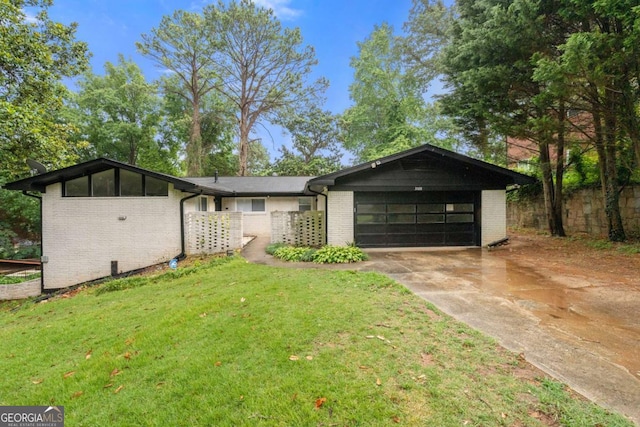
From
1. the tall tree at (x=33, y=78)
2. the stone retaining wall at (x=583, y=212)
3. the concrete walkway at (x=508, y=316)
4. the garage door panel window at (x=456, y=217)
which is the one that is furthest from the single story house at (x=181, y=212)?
the stone retaining wall at (x=583, y=212)

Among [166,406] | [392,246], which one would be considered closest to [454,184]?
[392,246]

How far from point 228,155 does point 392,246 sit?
25533 mm

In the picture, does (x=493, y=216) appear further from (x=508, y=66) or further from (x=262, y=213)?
(x=262, y=213)

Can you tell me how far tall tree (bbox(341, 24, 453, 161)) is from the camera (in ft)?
79.2

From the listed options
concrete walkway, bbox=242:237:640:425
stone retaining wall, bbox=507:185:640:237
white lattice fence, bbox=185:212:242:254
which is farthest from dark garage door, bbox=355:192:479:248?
stone retaining wall, bbox=507:185:640:237

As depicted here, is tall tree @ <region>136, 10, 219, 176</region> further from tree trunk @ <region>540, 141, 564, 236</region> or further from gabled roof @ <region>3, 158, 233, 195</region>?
tree trunk @ <region>540, 141, 564, 236</region>

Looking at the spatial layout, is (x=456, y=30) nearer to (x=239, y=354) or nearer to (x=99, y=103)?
(x=239, y=354)

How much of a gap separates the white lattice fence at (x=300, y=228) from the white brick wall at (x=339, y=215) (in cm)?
59

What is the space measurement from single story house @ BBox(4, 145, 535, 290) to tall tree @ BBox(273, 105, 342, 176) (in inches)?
744

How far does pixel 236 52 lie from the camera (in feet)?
77.2

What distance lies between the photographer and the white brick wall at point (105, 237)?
10141 mm

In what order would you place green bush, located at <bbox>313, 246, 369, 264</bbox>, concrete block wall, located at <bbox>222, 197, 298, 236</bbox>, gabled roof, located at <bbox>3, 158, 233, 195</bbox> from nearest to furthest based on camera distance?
green bush, located at <bbox>313, 246, 369, 264</bbox>
gabled roof, located at <bbox>3, 158, 233, 195</bbox>
concrete block wall, located at <bbox>222, 197, 298, 236</bbox>

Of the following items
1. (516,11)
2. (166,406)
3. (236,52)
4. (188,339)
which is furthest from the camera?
(236,52)

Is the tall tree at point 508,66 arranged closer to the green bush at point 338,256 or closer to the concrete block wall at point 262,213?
the green bush at point 338,256
